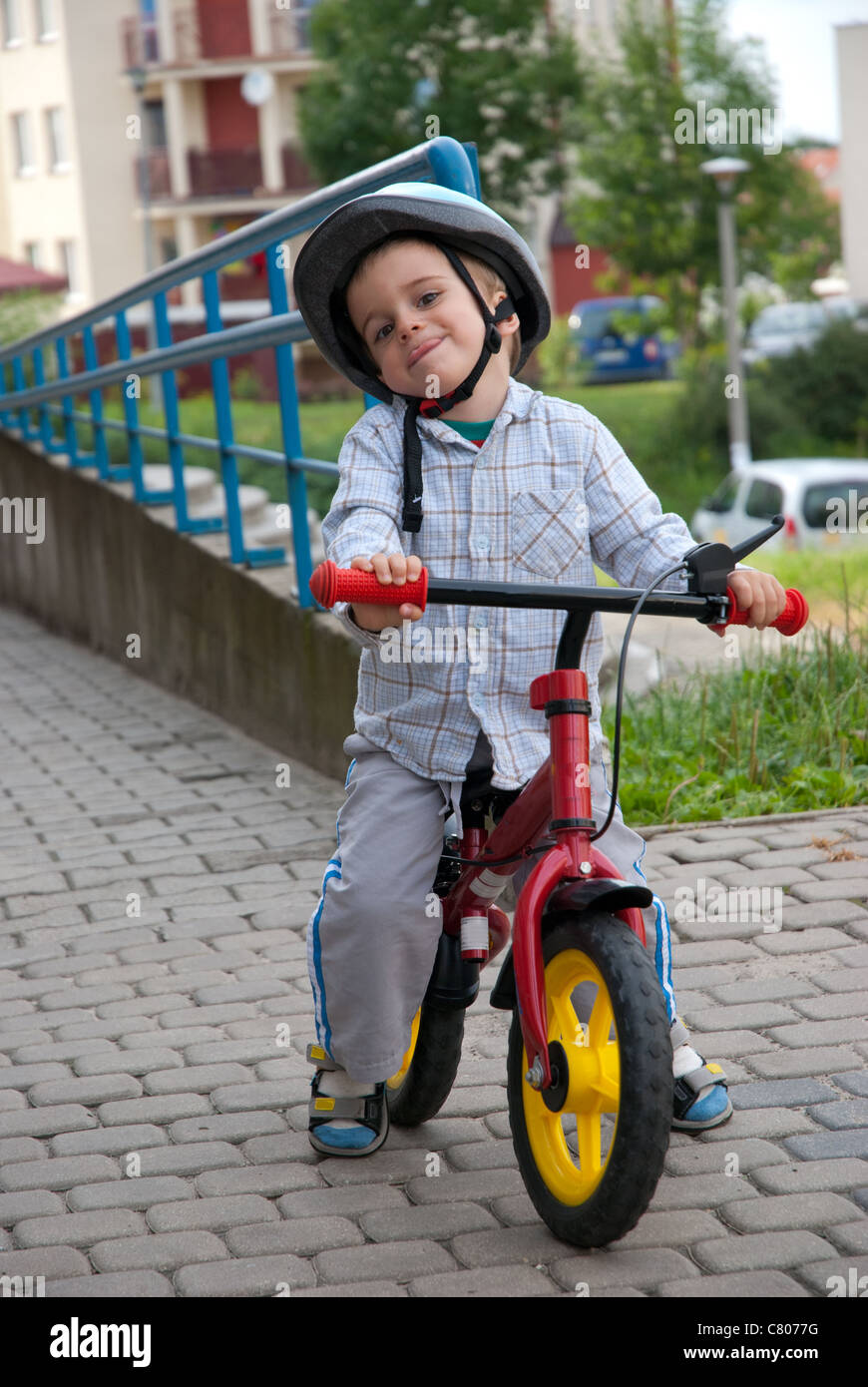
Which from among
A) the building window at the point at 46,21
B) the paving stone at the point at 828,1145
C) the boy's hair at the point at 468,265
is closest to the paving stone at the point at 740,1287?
the paving stone at the point at 828,1145

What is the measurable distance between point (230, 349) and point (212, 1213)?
4.59 m

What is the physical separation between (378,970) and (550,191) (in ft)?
111

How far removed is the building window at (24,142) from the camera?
5053 cm

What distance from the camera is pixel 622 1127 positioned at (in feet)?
8.32

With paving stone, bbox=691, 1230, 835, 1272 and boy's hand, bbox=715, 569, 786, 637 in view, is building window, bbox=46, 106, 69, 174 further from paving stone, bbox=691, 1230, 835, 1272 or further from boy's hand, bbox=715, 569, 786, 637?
paving stone, bbox=691, 1230, 835, 1272

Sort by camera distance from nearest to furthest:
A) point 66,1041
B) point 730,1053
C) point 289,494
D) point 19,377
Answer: point 730,1053 → point 66,1041 → point 289,494 → point 19,377

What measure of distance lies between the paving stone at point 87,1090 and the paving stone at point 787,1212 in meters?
1.31

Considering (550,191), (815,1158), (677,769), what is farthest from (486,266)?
(550,191)

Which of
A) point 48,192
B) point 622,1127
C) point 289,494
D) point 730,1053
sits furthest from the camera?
point 48,192

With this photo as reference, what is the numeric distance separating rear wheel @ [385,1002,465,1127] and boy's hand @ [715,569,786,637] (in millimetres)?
1000

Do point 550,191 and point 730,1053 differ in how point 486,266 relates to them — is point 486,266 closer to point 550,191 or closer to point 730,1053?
point 730,1053

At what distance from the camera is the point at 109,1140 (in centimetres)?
336

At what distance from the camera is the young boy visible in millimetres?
2896

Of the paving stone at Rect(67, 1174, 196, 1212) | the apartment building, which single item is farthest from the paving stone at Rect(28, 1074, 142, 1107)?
the apartment building
